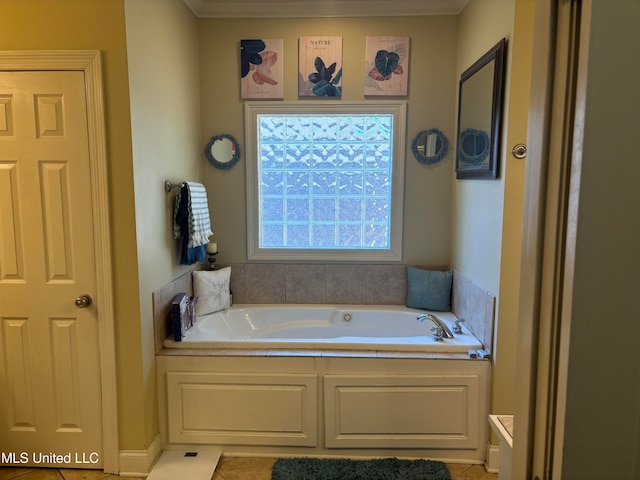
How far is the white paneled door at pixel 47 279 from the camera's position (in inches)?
81.0

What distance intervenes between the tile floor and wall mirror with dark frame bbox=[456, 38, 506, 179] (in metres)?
1.62

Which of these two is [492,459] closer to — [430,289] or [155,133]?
[430,289]

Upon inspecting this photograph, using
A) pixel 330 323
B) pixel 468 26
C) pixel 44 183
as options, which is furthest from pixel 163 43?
pixel 330 323

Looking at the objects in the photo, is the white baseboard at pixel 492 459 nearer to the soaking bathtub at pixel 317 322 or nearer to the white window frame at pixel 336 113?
the soaking bathtub at pixel 317 322

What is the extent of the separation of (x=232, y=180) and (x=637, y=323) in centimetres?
292

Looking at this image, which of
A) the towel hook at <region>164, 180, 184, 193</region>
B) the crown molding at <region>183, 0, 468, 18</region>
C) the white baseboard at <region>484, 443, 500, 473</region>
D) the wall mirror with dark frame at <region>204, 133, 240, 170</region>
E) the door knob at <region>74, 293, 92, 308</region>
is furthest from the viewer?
the wall mirror with dark frame at <region>204, 133, 240, 170</region>

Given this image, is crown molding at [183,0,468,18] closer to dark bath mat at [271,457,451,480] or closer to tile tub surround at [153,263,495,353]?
tile tub surround at [153,263,495,353]

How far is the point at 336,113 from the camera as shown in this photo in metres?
3.11

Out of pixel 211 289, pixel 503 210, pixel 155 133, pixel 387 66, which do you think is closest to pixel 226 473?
pixel 211 289

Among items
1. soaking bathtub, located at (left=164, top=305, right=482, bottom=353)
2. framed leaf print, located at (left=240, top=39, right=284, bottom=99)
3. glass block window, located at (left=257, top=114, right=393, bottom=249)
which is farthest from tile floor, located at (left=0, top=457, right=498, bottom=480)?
framed leaf print, located at (left=240, top=39, right=284, bottom=99)

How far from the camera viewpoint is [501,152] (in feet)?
7.20

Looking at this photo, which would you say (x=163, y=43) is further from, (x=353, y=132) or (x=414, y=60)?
(x=414, y=60)

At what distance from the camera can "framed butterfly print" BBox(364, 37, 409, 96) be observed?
3000 mm

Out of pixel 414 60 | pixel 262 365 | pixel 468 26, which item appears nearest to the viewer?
pixel 262 365
